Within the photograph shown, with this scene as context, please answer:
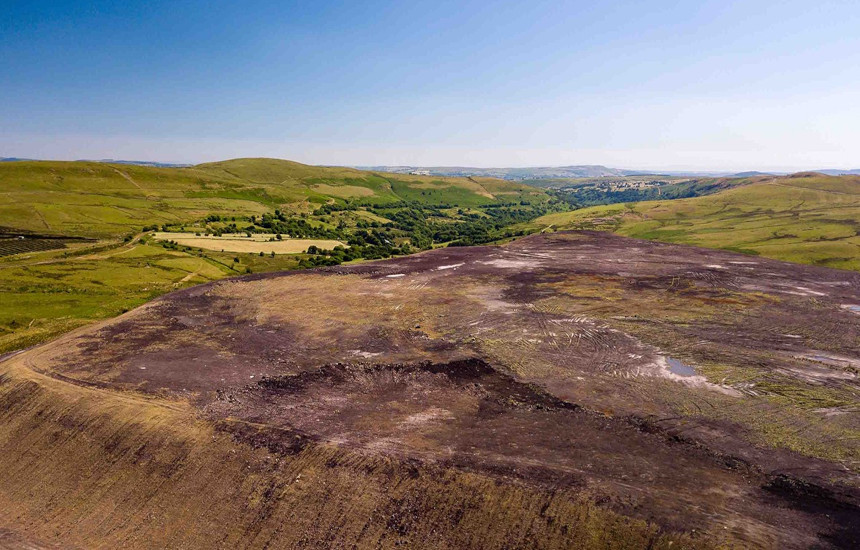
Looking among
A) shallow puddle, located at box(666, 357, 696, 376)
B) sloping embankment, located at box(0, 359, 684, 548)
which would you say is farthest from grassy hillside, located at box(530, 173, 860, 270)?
sloping embankment, located at box(0, 359, 684, 548)

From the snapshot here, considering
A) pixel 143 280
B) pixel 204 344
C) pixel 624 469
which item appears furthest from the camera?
pixel 143 280

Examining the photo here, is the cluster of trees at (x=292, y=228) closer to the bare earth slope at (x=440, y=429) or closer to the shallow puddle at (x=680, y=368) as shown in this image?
the bare earth slope at (x=440, y=429)

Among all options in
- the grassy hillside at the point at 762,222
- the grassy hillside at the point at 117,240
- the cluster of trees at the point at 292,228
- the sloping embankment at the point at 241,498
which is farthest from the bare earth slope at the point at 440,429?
the cluster of trees at the point at 292,228

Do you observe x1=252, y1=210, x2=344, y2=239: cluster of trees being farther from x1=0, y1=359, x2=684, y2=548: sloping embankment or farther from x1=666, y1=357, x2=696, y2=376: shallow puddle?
x1=666, y1=357, x2=696, y2=376: shallow puddle

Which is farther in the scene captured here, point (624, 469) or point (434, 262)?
point (434, 262)

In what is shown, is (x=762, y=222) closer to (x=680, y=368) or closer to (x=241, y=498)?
(x=680, y=368)

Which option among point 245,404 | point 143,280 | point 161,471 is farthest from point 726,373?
point 143,280

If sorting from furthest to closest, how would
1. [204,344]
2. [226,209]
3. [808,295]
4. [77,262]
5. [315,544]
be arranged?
1. [226,209]
2. [77,262]
3. [808,295]
4. [204,344]
5. [315,544]

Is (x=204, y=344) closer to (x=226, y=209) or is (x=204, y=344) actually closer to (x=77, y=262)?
(x=77, y=262)
